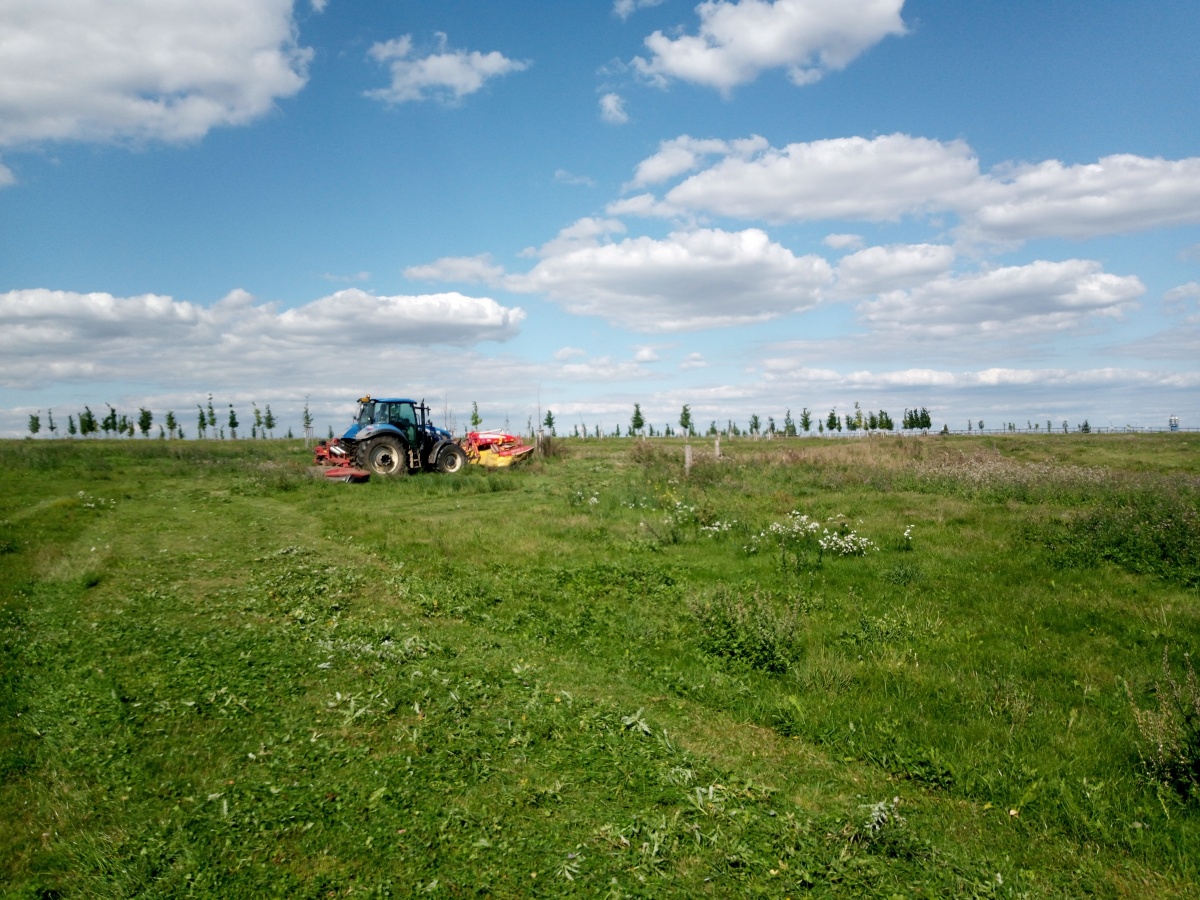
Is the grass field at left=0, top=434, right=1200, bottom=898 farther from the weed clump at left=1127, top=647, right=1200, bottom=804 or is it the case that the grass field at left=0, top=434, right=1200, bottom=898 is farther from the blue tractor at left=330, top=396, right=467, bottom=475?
the blue tractor at left=330, top=396, right=467, bottom=475

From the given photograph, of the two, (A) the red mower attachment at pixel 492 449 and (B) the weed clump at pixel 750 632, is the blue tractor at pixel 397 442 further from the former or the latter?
(B) the weed clump at pixel 750 632

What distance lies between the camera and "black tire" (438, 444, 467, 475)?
28453 millimetres

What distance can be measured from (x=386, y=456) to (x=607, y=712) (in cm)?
2222

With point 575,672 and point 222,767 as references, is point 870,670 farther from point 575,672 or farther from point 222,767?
point 222,767

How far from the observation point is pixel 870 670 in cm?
824

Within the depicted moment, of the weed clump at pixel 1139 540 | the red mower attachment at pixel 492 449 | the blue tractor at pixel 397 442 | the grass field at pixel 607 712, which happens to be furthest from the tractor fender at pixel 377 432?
the weed clump at pixel 1139 540

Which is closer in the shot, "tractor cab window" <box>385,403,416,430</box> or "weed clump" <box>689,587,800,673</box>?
"weed clump" <box>689,587,800,673</box>

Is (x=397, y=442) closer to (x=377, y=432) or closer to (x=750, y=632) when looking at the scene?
(x=377, y=432)

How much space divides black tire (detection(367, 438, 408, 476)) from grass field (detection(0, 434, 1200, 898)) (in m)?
11.6

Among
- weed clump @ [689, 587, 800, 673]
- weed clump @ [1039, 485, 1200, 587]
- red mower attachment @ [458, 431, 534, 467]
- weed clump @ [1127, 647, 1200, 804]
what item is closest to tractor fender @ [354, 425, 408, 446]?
red mower attachment @ [458, 431, 534, 467]

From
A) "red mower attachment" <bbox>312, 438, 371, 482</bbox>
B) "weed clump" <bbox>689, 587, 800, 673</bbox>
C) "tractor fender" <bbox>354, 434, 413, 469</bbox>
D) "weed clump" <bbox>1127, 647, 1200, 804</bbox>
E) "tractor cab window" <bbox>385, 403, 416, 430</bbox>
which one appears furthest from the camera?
"tractor cab window" <bbox>385, 403, 416, 430</bbox>

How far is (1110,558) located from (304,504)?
2034 cm

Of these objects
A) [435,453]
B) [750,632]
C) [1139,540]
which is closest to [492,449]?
[435,453]

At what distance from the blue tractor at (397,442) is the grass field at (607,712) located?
11796 millimetres
